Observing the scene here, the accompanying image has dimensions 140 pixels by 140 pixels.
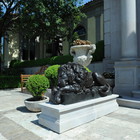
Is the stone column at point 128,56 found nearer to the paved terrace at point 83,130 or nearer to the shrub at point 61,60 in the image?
the paved terrace at point 83,130

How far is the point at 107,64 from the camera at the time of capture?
825 centimetres

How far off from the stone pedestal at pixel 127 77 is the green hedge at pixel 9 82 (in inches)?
329

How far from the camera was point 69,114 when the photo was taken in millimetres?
3291

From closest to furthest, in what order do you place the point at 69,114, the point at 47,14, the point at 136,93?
the point at 69,114 → the point at 136,93 → the point at 47,14

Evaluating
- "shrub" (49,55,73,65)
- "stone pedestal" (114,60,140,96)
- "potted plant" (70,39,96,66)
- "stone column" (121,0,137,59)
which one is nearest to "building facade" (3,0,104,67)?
"shrub" (49,55,73,65)

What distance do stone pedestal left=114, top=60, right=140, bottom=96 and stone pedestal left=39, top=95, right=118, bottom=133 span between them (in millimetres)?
2700

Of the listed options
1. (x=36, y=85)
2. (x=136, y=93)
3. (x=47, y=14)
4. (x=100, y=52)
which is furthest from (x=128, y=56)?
(x=47, y=14)

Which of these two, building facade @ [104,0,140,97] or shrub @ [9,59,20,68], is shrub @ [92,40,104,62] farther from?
shrub @ [9,59,20,68]

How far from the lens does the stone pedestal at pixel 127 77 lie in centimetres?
615

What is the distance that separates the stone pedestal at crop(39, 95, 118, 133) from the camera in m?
3.13

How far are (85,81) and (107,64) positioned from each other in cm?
466

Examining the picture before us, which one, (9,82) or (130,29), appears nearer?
(130,29)

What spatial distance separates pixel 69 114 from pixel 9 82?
9.43 m

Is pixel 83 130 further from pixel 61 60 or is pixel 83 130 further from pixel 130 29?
pixel 61 60
